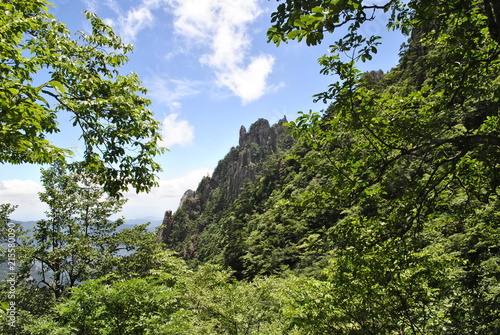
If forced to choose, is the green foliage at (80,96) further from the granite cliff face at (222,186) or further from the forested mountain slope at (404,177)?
the granite cliff face at (222,186)

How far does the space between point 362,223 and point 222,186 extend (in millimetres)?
90788

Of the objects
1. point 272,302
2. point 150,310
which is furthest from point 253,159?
point 150,310

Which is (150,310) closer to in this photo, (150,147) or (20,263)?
(150,147)

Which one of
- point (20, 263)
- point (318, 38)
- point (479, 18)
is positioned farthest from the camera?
point (20, 263)

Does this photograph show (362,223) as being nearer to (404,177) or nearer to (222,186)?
(404,177)

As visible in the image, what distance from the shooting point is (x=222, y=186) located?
93.6 metres

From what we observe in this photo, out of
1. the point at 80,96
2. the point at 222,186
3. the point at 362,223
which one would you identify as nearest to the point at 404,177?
the point at 362,223

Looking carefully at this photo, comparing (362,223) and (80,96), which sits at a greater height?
(80,96)

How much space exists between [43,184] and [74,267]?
15.9 feet

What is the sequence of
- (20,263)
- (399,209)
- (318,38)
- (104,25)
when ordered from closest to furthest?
(318,38) → (399,209) → (104,25) → (20,263)

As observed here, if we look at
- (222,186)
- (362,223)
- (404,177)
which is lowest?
(362,223)

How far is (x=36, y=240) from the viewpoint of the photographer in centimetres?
1344

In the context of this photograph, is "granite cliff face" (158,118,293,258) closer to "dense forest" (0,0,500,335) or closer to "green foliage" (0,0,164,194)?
"dense forest" (0,0,500,335)

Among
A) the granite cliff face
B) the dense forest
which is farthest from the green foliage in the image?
the granite cliff face
